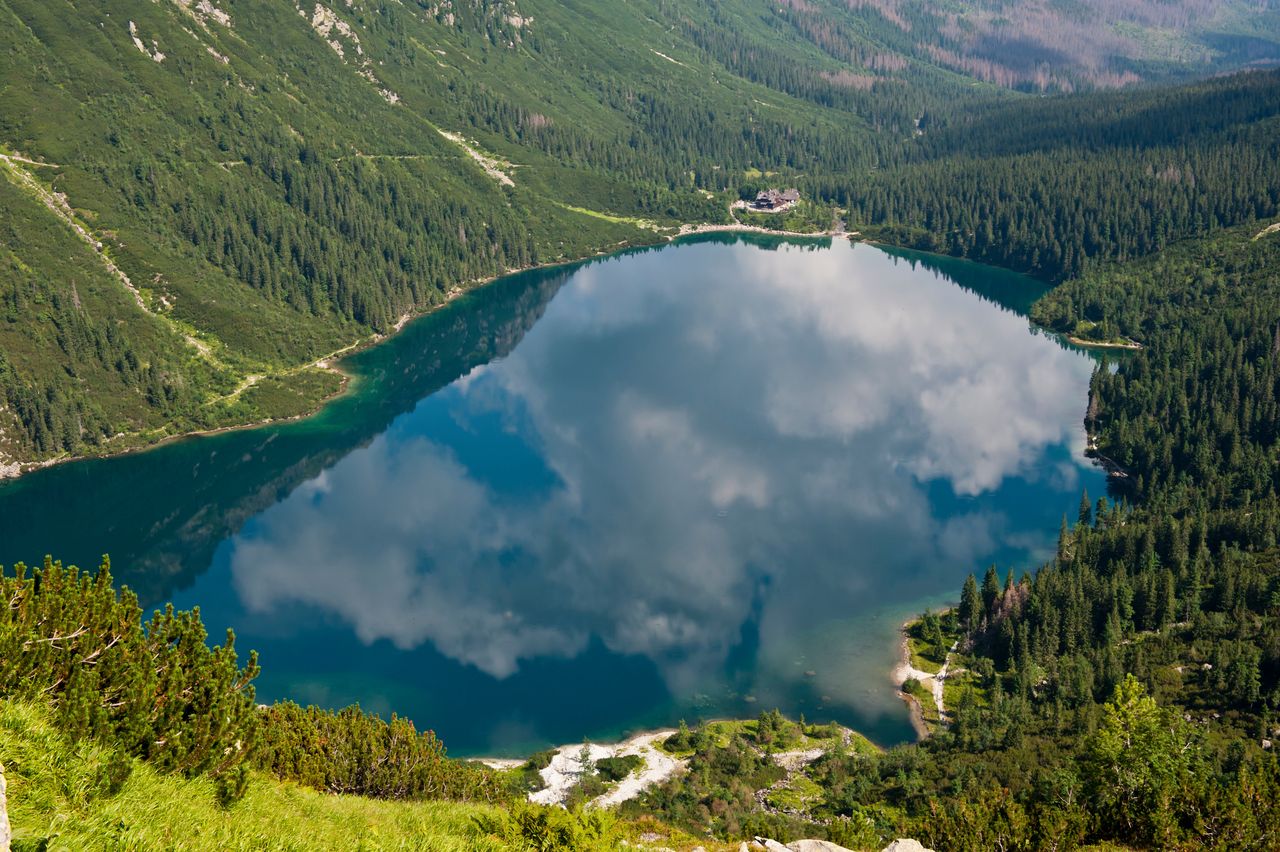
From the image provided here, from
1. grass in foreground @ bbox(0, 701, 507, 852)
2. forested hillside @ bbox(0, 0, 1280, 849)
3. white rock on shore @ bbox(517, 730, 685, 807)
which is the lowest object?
white rock on shore @ bbox(517, 730, 685, 807)

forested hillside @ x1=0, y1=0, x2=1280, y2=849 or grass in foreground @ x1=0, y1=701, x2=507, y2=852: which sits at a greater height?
grass in foreground @ x1=0, y1=701, x2=507, y2=852

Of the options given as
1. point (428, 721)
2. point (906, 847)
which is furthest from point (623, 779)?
point (906, 847)

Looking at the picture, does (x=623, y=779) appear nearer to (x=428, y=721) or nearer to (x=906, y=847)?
(x=428, y=721)

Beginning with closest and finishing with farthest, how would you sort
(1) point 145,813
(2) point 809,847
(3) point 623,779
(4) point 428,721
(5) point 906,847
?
(1) point 145,813 < (2) point 809,847 < (5) point 906,847 < (3) point 623,779 < (4) point 428,721

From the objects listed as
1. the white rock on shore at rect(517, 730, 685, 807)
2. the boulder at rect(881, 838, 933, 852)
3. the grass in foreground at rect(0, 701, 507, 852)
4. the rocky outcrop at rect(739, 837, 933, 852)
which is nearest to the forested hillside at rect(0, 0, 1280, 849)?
the grass in foreground at rect(0, 701, 507, 852)

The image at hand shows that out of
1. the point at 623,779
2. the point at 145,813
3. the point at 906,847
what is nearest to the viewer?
the point at 145,813

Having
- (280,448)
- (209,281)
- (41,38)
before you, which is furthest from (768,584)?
(41,38)

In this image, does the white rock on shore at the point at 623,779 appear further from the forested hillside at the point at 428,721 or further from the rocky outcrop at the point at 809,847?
the rocky outcrop at the point at 809,847

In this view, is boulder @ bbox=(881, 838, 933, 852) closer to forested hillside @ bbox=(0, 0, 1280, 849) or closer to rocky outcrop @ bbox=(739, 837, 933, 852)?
rocky outcrop @ bbox=(739, 837, 933, 852)

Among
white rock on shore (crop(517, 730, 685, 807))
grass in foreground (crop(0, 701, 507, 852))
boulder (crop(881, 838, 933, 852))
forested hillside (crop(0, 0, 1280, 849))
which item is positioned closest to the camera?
grass in foreground (crop(0, 701, 507, 852))

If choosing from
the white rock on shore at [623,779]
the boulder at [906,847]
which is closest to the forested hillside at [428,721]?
the white rock on shore at [623,779]

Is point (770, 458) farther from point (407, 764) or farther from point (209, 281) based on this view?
point (209, 281)
